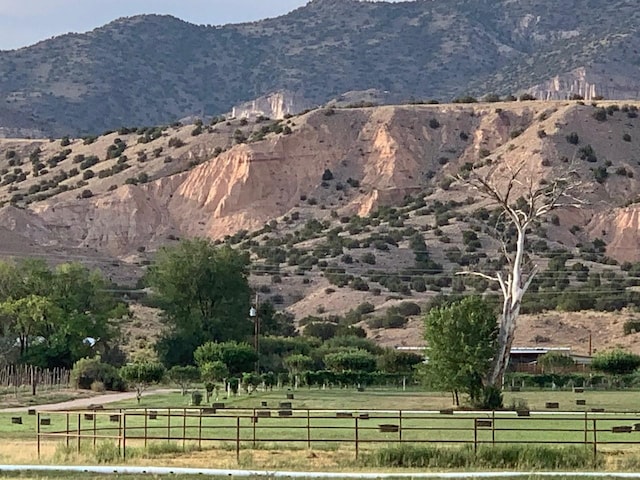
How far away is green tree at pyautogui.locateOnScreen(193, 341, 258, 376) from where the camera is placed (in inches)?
2891

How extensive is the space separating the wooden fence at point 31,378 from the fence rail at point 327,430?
2024cm

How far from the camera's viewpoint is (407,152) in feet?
455

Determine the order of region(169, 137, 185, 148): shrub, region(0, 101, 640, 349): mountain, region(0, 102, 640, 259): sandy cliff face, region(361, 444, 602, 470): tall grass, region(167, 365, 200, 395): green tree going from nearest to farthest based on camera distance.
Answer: region(361, 444, 602, 470): tall grass → region(167, 365, 200, 395): green tree → region(0, 101, 640, 349): mountain → region(0, 102, 640, 259): sandy cliff face → region(169, 137, 185, 148): shrub

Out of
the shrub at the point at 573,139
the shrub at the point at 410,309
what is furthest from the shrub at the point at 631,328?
the shrub at the point at 573,139

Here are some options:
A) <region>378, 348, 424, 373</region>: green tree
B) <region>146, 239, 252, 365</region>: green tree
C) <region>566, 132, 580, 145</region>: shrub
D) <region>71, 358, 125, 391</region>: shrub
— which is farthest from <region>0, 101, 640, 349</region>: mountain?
<region>71, 358, 125, 391</region>: shrub

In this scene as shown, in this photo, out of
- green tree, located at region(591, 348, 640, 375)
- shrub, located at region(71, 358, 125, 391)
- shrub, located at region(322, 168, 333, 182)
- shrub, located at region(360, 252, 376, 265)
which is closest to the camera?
shrub, located at region(71, 358, 125, 391)

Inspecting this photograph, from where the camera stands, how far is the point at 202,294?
290ft

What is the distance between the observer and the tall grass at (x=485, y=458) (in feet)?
103

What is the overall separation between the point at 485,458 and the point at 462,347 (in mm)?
23938

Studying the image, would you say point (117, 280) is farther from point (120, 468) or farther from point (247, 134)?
point (120, 468)

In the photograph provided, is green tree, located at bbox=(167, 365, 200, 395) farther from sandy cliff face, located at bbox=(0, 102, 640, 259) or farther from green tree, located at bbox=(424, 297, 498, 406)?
sandy cliff face, located at bbox=(0, 102, 640, 259)

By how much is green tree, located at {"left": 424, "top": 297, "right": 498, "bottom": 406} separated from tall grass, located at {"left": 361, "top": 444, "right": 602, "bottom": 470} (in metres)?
23.0

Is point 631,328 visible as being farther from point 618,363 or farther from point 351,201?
point 351,201

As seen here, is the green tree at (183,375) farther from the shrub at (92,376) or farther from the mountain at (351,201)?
the mountain at (351,201)
